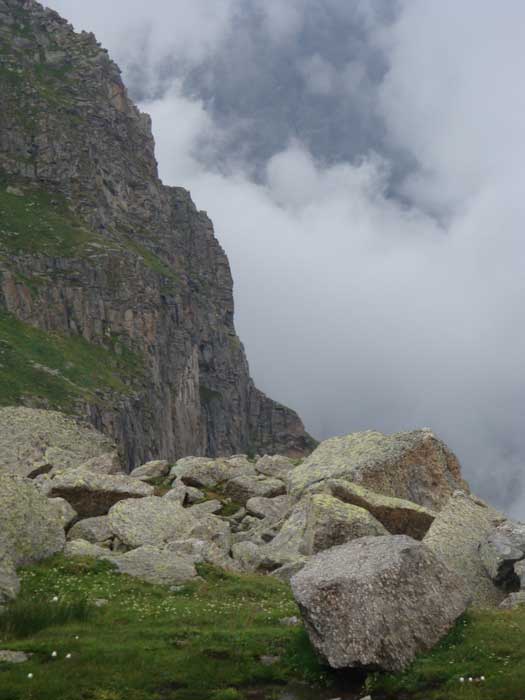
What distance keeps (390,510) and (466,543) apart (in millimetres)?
5910

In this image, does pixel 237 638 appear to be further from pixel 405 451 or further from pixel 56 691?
pixel 405 451

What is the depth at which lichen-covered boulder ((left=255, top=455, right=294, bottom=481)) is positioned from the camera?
52.8 m

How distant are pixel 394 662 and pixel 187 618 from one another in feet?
22.9

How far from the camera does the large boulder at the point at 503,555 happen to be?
28156 mm

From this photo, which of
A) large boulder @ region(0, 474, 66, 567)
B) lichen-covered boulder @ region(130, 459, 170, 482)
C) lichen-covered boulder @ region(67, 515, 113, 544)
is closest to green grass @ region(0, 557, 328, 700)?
large boulder @ region(0, 474, 66, 567)

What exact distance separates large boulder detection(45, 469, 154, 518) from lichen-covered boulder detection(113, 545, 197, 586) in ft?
28.2

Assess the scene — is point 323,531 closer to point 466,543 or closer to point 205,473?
point 466,543

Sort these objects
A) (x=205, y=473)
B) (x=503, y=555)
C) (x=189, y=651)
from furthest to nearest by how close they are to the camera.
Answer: (x=205, y=473), (x=503, y=555), (x=189, y=651)

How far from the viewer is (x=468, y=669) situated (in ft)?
63.8

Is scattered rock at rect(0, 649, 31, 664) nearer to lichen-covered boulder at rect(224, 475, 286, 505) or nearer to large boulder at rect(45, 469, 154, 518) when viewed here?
large boulder at rect(45, 469, 154, 518)

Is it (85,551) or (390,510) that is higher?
(390,510)

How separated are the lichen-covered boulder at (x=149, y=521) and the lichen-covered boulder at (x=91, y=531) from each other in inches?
21.5

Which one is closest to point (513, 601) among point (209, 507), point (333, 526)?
point (333, 526)

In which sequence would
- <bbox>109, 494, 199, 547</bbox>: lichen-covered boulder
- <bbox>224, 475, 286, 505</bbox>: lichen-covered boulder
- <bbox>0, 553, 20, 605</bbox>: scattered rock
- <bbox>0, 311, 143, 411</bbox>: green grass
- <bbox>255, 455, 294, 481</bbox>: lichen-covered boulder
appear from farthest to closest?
<bbox>0, 311, 143, 411</bbox>: green grass < <bbox>255, 455, 294, 481</bbox>: lichen-covered boulder < <bbox>224, 475, 286, 505</bbox>: lichen-covered boulder < <bbox>109, 494, 199, 547</bbox>: lichen-covered boulder < <bbox>0, 553, 20, 605</bbox>: scattered rock
